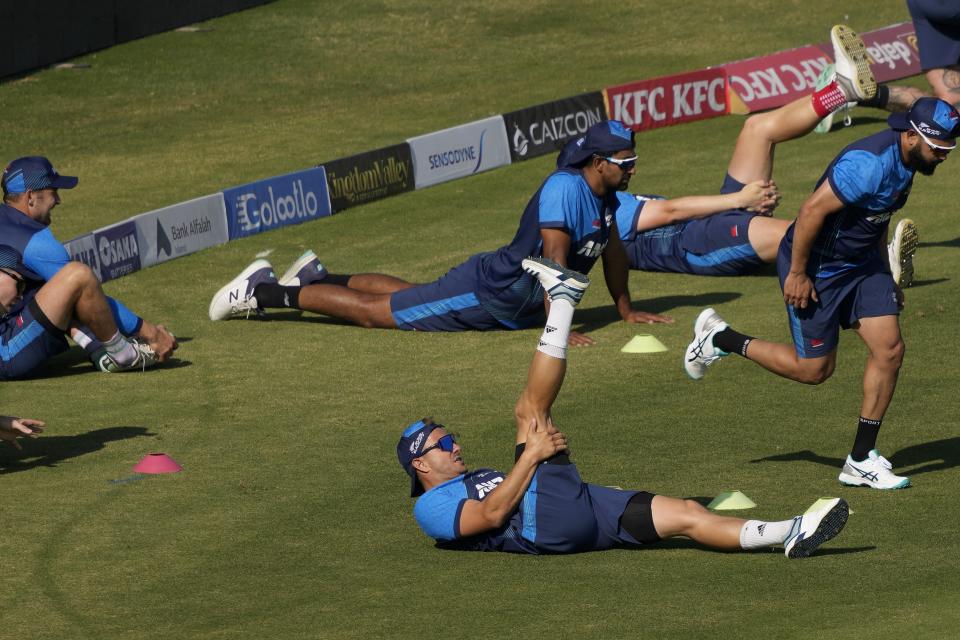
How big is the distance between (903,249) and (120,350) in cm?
638

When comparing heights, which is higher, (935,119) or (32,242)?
(935,119)

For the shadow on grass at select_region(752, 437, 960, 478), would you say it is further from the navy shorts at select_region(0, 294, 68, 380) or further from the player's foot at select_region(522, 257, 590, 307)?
the navy shorts at select_region(0, 294, 68, 380)

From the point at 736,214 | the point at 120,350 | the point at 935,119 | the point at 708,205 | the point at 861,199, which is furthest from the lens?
the point at 736,214

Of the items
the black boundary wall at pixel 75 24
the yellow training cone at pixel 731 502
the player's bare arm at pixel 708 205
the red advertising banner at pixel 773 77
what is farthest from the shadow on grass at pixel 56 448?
the black boundary wall at pixel 75 24

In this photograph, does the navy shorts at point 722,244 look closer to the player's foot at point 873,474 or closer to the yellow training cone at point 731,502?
the player's foot at point 873,474

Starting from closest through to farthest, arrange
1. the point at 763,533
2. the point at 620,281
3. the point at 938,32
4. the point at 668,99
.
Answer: the point at 763,533, the point at 620,281, the point at 938,32, the point at 668,99

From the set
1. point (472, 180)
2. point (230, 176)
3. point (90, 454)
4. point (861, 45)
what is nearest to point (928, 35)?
point (861, 45)

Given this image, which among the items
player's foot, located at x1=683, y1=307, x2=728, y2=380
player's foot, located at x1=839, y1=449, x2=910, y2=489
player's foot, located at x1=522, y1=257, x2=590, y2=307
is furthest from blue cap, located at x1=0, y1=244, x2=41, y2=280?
player's foot, located at x1=839, y1=449, x2=910, y2=489

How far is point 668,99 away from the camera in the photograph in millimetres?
21188

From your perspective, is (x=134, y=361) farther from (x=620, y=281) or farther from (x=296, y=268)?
(x=620, y=281)

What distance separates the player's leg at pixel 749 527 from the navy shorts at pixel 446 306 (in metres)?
5.19

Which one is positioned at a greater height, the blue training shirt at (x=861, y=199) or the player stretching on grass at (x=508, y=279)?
the blue training shirt at (x=861, y=199)

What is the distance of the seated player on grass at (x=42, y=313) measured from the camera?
38.1 ft

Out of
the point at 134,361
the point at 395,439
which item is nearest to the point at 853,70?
the point at 395,439
